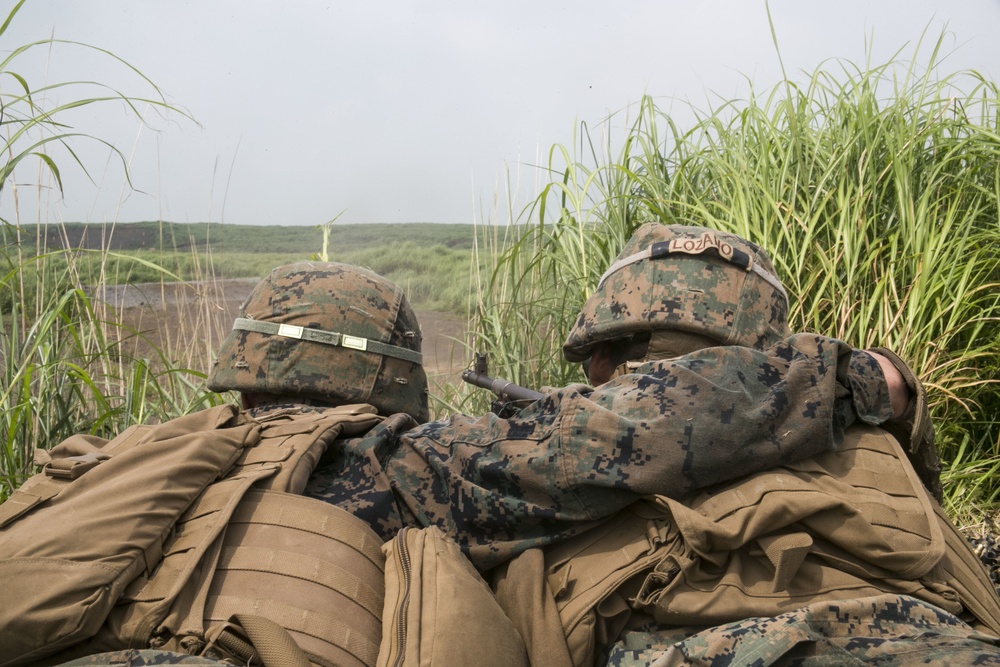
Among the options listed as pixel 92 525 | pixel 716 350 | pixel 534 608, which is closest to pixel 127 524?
pixel 92 525

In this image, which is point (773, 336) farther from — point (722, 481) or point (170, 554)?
point (170, 554)

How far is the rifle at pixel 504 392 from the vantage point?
2.79 m

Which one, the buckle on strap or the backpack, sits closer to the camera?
the backpack

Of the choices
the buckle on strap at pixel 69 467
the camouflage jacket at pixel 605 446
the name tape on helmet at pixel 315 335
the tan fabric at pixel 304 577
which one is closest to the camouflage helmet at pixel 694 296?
the camouflage jacket at pixel 605 446

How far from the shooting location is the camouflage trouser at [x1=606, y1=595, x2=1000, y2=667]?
5.93 feet

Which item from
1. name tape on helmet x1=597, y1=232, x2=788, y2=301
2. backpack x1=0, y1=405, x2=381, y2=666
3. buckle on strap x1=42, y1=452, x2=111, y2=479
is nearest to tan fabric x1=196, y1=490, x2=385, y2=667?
backpack x1=0, y1=405, x2=381, y2=666

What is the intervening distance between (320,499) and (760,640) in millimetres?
1189

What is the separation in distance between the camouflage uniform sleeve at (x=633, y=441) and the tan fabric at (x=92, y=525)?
0.56 metres

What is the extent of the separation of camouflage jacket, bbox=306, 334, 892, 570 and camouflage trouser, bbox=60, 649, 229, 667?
657mm

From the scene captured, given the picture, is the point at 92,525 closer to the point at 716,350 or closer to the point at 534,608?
the point at 534,608

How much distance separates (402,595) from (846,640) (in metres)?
0.95

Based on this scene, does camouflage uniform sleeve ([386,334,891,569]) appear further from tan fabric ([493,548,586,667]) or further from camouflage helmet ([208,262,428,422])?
camouflage helmet ([208,262,428,422])

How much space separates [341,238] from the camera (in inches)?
288

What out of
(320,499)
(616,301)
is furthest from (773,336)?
(320,499)
